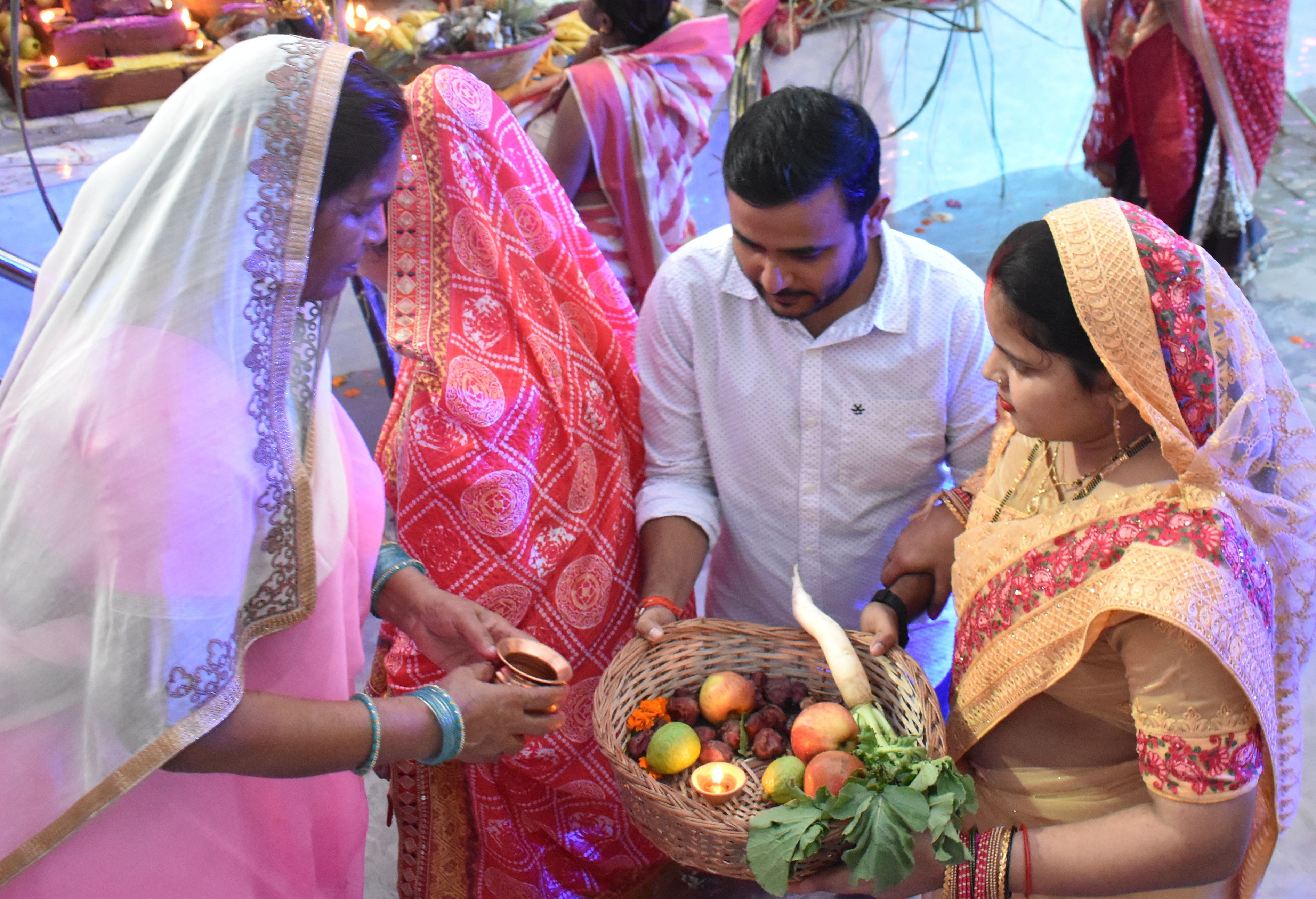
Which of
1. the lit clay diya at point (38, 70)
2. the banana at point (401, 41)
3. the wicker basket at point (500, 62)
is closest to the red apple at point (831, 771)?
the wicker basket at point (500, 62)

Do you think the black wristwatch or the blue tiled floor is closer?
the black wristwatch

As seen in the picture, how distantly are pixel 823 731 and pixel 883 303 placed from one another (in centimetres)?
79

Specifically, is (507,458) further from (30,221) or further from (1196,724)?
(30,221)

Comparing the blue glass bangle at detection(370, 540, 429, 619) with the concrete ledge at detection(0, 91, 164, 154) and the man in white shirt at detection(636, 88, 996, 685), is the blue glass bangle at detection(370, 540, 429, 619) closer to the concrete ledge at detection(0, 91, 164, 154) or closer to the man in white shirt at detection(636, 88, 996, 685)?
the man in white shirt at detection(636, 88, 996, 685)

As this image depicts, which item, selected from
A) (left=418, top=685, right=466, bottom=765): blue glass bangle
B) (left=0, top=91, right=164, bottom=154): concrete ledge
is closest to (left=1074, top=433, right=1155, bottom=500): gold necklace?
(left=418, top=685, right=466, bottom=765): blue glass bangle

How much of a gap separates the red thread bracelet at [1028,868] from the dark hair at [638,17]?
2717mm

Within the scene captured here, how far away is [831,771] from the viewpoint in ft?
5.39

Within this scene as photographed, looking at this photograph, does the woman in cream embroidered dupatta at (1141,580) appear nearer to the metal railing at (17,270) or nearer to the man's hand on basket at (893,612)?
the man's hand on basket at (893,612)

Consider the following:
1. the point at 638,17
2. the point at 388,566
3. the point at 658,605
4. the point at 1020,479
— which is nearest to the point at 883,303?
the point at 1020,479

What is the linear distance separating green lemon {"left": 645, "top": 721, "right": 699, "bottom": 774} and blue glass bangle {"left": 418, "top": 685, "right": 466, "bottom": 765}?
0.32 meters

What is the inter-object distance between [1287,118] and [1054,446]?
6948 mm

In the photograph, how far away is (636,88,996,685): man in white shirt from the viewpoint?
1918 millimetres

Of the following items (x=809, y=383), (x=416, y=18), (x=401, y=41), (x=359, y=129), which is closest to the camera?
(x=359, y=129)

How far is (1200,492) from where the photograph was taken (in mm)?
1395
